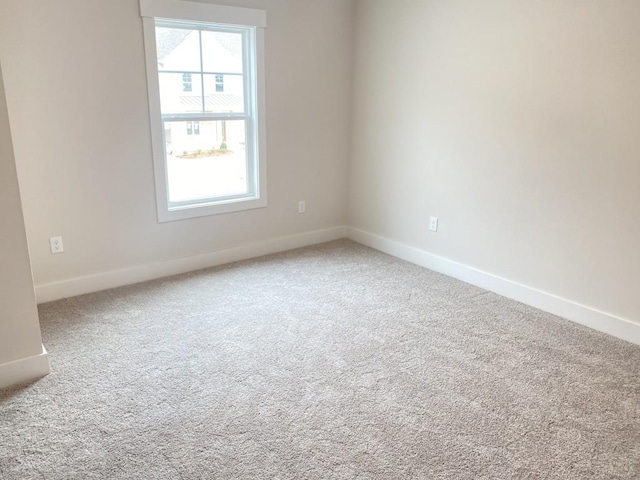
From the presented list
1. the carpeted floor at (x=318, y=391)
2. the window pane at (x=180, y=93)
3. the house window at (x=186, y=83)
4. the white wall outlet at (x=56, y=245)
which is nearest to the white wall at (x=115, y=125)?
the white wall outlet at (x=56, y=245)

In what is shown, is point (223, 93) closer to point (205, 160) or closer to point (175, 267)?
point (205, 160)

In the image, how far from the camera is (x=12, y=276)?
2.31 m

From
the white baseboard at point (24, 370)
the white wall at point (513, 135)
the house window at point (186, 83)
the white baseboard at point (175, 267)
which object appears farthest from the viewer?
the house window at point (186, 83)

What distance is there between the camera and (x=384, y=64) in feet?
13.7

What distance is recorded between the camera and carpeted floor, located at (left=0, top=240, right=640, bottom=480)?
1940mm

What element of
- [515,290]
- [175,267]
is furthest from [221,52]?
[515,290]

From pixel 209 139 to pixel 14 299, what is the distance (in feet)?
6.71

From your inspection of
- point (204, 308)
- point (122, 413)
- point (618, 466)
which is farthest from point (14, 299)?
point (618, 466)

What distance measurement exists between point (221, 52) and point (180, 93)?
49 centimetres

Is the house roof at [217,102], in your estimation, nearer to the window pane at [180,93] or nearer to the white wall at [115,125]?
the window pane at [180,93]

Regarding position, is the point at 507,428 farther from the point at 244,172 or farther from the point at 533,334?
the point at 244,172

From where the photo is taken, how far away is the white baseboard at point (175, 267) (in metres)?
3.38

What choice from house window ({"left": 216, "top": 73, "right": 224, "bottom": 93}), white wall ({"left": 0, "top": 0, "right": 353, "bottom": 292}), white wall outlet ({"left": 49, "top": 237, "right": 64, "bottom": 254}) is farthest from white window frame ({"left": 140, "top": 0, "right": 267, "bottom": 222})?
white wall outlet ({"left": 49, "top": 237, "right": 64, "bottom": 254})

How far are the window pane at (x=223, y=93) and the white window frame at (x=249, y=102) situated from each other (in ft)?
0.34
